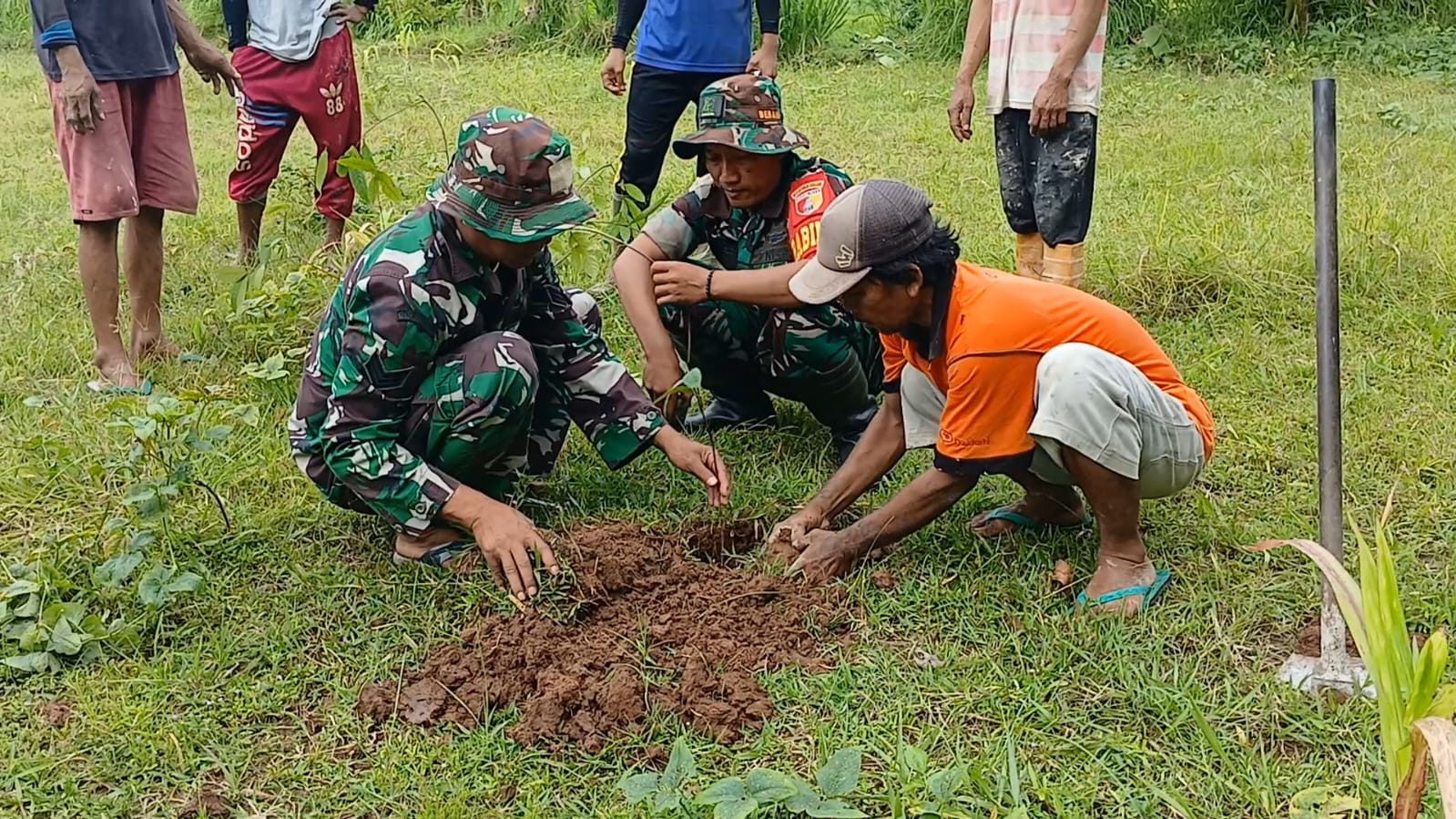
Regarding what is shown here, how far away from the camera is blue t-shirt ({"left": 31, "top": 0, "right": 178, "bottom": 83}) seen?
3648 millimetres

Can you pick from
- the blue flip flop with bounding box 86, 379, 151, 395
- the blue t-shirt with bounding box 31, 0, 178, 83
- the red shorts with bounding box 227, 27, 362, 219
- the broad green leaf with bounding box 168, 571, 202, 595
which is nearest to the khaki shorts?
the broad green leaf with bounding box 168, 571, 202, 595

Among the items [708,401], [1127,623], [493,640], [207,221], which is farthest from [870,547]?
[207,221]

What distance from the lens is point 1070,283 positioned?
3943mm

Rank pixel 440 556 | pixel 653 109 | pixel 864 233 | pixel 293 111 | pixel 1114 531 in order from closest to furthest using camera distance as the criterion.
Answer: pixel 864 233 < pixel 1114 531 < pixel 440 556 < pixel 653 109 < pixel 293 111

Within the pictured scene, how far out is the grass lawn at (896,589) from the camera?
7.46 ft

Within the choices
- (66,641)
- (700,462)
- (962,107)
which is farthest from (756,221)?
(66,641)

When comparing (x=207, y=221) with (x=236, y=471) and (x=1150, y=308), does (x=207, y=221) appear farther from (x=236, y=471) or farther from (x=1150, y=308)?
(x=1150, y=308)

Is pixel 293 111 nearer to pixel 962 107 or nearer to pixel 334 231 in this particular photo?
pixel 334 231

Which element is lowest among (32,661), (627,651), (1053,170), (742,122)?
(32,661)

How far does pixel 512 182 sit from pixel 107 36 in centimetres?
197

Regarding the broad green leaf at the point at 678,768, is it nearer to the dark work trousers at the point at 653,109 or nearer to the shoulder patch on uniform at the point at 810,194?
the shoulder patch on uniform at the point at 810,194

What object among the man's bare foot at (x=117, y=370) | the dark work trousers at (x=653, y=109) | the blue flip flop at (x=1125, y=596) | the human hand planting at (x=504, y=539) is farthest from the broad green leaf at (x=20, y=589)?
the dark work trousers at (x=653, y=109)

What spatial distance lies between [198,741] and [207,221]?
12.8ft

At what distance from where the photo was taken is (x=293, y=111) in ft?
15.8
